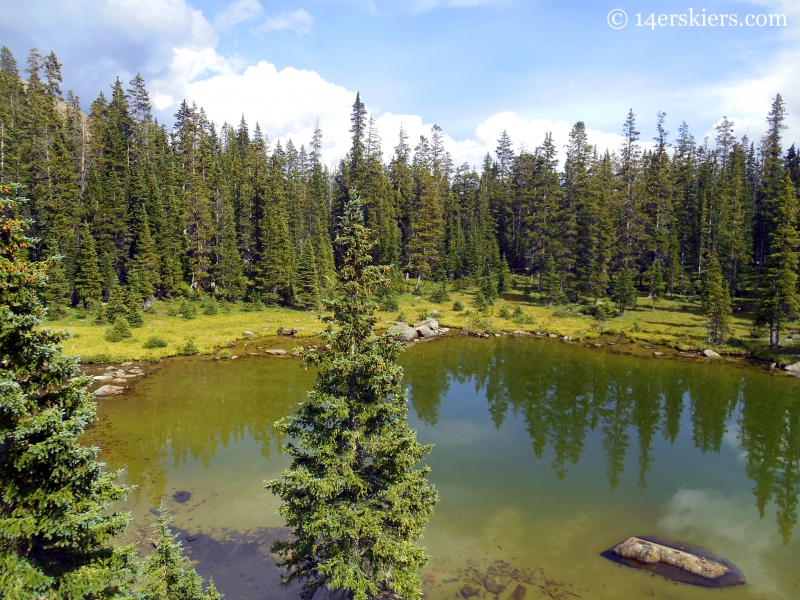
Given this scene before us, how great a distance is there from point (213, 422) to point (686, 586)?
26.6m

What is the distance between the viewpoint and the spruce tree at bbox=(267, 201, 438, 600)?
12.5 meters

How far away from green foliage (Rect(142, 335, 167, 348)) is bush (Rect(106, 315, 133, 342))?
206cm

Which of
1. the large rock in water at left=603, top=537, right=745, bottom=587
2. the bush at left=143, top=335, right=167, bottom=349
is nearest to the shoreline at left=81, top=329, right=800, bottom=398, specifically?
the bush at left=143, top=335, right=167, bottom=349

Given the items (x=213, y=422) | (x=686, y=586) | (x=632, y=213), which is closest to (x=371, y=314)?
(x=686, y=586)

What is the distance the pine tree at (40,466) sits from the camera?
8.15m

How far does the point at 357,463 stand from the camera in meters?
13.7

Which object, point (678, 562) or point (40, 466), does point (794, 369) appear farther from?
point (40, 466)

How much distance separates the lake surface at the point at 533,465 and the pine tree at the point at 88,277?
1938 cm

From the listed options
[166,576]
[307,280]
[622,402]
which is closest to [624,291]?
[622,402]

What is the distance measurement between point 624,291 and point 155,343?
177 ft

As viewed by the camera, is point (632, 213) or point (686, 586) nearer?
point (686, 586)

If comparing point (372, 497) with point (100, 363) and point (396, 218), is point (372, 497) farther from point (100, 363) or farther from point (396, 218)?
point (396, 218)

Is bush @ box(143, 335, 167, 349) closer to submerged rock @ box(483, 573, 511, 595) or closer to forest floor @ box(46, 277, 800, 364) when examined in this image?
forest floor @ box(46, 277, 800, 364)

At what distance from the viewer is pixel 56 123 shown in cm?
7088
